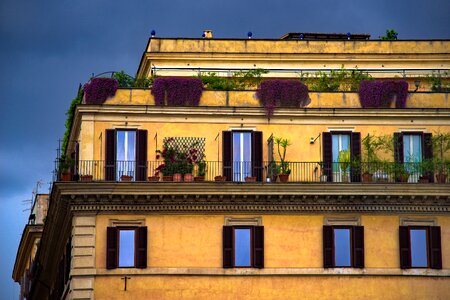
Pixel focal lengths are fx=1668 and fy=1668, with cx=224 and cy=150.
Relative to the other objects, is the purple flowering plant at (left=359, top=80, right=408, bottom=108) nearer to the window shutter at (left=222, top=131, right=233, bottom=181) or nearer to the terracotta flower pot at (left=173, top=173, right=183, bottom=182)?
the window shutter at (left=222, top=131, right=233, bottom=181)

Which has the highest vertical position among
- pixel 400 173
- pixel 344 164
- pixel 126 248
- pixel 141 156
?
pixel 141 156

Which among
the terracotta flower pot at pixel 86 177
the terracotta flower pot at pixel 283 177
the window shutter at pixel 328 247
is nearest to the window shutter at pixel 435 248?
the window shutter at pixel 328 247

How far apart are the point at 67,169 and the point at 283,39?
16352mm

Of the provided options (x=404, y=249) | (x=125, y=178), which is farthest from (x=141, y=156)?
(x=404, y=249)

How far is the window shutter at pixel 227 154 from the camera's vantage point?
67750 millimetres

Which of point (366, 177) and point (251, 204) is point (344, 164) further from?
point (251, 204)

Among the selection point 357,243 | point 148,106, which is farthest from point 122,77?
point 357,243

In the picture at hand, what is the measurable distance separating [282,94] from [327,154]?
3.15 metres

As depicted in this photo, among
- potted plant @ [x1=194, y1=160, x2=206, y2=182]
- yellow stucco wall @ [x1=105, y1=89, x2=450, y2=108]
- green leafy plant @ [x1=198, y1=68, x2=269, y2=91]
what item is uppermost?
green leafy plant @ [x1=198, y1=68, x2=269, y2=91]

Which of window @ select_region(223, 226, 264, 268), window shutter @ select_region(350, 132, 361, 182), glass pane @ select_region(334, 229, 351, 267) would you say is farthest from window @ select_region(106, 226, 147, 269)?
window shutter @ select_region(350, 132, 361, 182)

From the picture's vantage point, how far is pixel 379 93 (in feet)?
228

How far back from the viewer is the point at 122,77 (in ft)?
228

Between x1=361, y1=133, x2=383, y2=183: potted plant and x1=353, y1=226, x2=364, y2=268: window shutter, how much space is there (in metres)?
2.03

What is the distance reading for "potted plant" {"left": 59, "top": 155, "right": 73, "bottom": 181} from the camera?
66.6 meters
